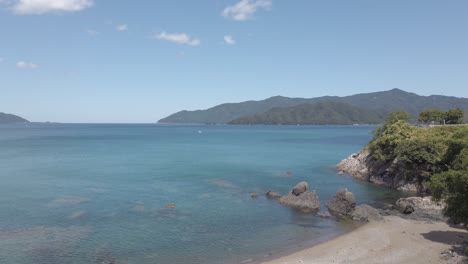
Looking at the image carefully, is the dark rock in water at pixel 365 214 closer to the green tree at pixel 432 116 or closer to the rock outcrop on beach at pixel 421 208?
the rock outcrop on beach at pixel 421 208

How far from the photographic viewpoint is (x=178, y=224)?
41438mm

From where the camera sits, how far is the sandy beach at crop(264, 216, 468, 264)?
1193 inches

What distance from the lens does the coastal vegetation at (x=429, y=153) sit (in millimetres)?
31781

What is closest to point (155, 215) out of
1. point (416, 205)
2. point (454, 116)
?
point (416, 205)

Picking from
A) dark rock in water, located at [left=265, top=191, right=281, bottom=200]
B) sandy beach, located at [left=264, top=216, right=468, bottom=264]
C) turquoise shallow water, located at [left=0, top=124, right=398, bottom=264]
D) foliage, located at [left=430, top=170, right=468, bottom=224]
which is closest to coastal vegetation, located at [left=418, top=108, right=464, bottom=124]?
turquoise shallow water, located at [left=0, top=124, right=398, bottom=264]

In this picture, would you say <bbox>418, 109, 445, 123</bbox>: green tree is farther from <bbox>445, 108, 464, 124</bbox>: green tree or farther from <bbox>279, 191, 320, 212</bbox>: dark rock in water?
<bbox>279, 191, 320, 212</bbox>: dark rock in water

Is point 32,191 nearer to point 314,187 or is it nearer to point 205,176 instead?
point 205,176

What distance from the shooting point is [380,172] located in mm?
68250

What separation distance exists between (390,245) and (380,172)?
1446 inches

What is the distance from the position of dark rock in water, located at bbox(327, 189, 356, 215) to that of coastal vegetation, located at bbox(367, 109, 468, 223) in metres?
8.96

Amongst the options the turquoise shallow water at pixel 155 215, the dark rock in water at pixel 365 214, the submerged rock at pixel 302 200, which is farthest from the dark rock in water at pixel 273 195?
the dark rock in water at pixel 365 214

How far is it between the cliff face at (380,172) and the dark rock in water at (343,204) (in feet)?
63.6

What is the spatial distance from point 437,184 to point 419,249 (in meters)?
5.89

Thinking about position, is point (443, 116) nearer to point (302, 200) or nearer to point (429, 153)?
point (429, 153)
